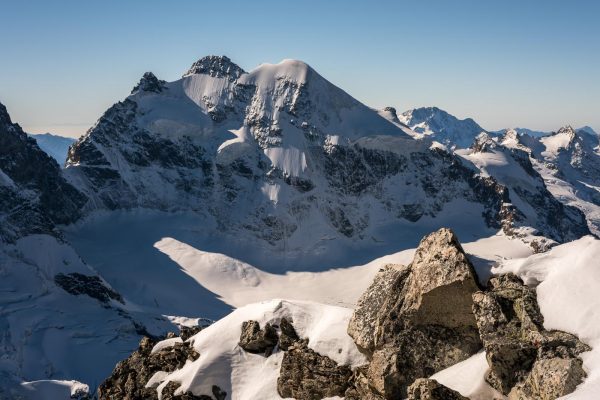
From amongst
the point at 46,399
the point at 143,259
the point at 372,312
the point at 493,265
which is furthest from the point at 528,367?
the point at 143,259

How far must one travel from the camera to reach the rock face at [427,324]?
26297 mm

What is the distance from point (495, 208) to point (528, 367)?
18740 cm

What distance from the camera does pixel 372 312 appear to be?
30703mm

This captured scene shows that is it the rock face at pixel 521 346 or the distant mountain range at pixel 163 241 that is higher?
the rock face at pixel 521 346

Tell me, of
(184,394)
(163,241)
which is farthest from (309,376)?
Answer: (163,241)

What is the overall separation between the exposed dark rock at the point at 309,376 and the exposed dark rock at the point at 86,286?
10494 cm

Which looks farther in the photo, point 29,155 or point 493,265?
point 29,155

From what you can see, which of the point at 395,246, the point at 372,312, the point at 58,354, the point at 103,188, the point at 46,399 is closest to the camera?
the point at 372,312

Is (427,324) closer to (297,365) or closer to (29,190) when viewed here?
(297,365)

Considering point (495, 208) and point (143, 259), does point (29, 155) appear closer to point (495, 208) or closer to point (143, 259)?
point (143, 259)

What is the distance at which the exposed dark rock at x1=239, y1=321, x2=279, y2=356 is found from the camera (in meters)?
36.1

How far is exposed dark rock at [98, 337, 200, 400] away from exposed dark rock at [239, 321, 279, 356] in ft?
13.1

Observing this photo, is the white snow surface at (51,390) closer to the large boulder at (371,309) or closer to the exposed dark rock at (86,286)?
the large boulder at (371,309)

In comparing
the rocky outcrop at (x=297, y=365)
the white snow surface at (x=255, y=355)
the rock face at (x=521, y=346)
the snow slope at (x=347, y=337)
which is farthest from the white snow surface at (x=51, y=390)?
the rock face at (x=521, y=346)
